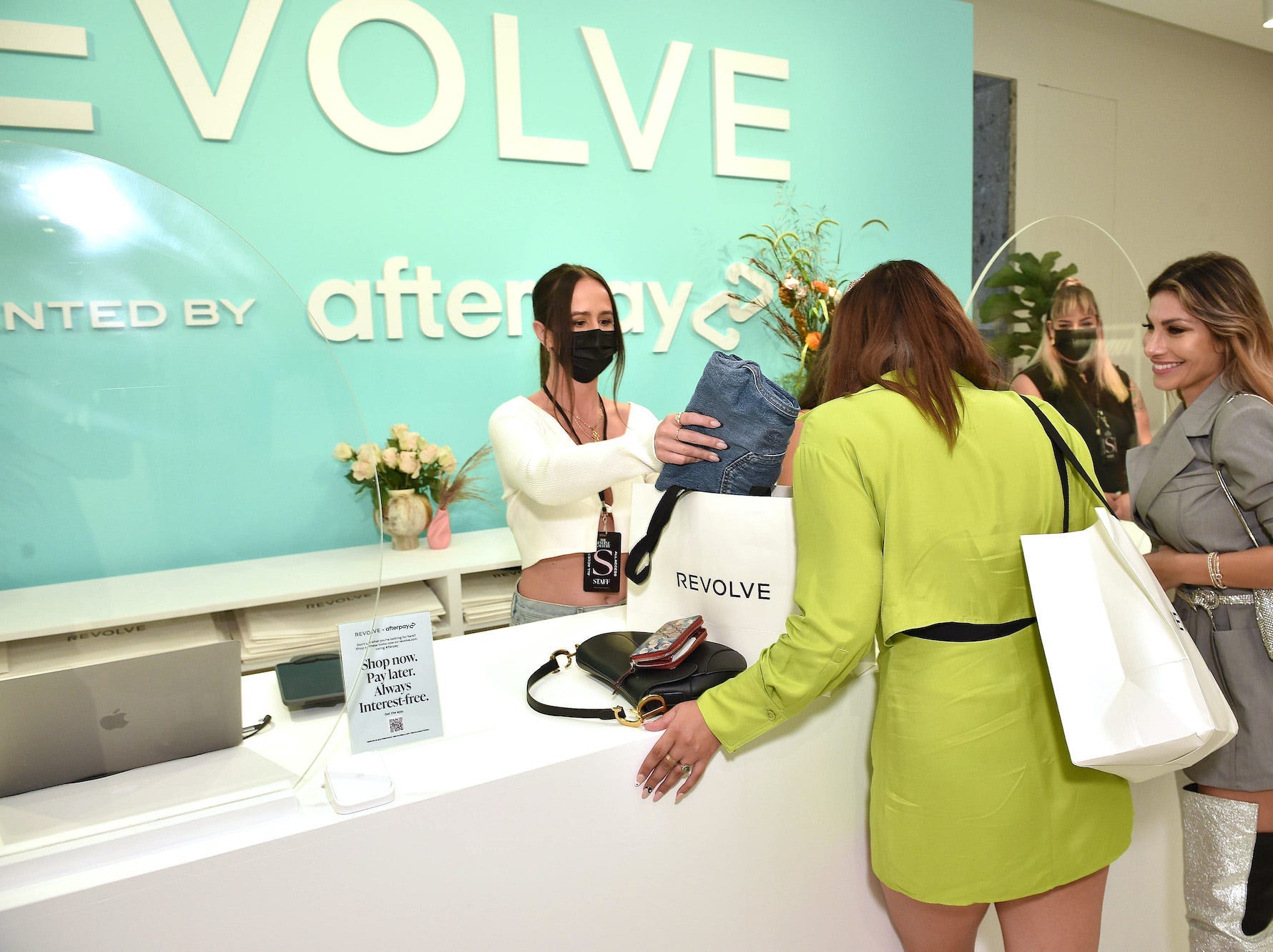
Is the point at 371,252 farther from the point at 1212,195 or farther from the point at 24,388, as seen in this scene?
the point at 1212,195

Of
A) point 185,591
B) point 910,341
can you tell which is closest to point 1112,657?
point 910,341

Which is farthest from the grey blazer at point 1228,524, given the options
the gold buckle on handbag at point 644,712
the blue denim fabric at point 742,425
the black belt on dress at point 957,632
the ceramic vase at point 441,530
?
the ceramic vase at point 441,530

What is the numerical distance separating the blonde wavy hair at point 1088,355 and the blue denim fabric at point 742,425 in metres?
1.85

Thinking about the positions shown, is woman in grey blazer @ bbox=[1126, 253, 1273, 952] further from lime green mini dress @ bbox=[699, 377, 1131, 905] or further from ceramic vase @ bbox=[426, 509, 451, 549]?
ceramic vase @ bbox=[426, 509, 451, 549]

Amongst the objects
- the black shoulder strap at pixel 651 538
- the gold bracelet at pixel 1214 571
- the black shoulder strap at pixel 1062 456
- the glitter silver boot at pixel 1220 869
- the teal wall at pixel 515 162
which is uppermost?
the teal wall at pixel 515 162

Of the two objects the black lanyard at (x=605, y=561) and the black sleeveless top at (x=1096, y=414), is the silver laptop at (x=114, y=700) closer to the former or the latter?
the black lanyard at (x=605, y=561)

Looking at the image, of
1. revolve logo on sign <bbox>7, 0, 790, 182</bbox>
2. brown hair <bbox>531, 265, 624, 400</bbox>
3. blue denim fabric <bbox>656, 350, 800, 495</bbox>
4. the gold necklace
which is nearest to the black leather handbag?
blue denim fabric <bbox>656, 350, 800, 495</bbox>

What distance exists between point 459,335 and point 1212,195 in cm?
642

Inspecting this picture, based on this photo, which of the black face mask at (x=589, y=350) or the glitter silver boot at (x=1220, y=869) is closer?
the glitter silver boot at (x=1220, y=869)

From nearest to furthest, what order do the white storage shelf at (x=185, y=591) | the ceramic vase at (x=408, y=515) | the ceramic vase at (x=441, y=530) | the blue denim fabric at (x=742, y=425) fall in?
the white storage shelf at (x=185, y=591) → the blue denim fabric at (x=742, y=425) → the ceramic vase at (x=408, y=515) → the ceramic vase at (x=441, y=530)

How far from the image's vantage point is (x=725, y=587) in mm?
1353

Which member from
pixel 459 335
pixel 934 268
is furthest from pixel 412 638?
pixel 934 268

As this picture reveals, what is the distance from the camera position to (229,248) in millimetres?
969

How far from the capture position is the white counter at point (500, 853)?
0.94 m
